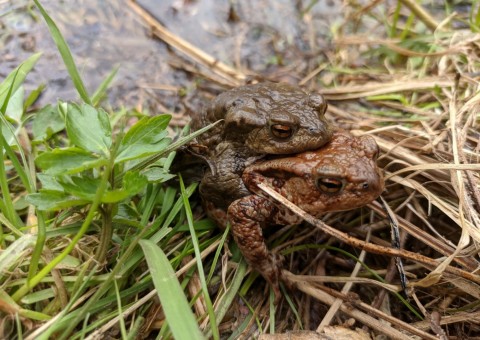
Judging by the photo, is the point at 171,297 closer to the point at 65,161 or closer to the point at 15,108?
the point at 65,161

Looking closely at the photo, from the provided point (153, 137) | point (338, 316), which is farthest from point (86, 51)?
point (338, 316)

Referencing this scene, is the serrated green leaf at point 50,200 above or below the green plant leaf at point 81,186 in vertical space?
below

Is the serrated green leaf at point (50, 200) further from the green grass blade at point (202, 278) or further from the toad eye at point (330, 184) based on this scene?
the toad eye at point (330, 184)

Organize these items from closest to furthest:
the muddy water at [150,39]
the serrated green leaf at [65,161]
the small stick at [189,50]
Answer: the serrated green leaf at [65,161] → the muddy water at [150,39] → the small stick at [189,50]

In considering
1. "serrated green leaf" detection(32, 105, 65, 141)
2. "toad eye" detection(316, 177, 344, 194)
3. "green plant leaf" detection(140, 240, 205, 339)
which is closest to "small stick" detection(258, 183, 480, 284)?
"toad eye" detection(316, 177, 344, 194)

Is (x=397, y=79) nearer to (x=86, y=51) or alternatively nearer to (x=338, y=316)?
(x=338, y=316)

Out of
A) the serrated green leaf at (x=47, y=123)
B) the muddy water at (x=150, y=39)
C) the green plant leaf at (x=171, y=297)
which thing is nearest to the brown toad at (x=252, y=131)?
the green plant leaf at (x=171, y=297)

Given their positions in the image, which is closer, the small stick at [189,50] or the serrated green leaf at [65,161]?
the serrated green leaf at [65,161]
